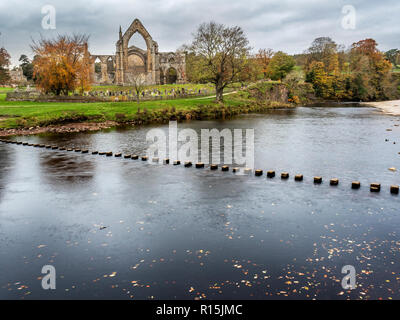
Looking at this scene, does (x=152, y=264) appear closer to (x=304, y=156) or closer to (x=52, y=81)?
(x=304, y=156)

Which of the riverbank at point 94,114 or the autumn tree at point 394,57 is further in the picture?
the autumn tree at point 394,57

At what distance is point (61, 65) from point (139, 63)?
154 feet

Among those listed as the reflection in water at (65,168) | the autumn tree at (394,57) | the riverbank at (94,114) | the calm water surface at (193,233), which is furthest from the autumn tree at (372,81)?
the reflection in water at (65,168)

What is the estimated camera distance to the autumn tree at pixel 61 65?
52.5 metres

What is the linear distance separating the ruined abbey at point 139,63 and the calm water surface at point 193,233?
251 ft

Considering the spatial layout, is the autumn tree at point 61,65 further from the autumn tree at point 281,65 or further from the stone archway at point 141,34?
the autumn tree at point 281,65

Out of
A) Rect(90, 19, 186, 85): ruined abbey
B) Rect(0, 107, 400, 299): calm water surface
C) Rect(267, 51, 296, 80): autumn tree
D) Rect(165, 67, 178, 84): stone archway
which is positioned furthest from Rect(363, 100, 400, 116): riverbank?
Rect(165, 67, 178, 84): stone archway

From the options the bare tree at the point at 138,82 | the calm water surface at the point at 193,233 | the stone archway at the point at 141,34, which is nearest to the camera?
the calm water surface at the point at 193,233

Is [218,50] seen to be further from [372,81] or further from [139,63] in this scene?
[372,81]

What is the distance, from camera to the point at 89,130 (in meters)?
36.8

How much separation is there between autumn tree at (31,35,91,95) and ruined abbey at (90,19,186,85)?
2955 cm

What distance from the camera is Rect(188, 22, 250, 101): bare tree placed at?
54.2 m

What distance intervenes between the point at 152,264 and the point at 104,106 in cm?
4147

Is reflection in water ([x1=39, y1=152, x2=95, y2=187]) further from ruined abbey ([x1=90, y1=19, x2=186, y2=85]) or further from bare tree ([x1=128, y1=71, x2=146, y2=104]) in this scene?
ruined abbey ([x1=90, y1=19, x2=186, y2=85])
